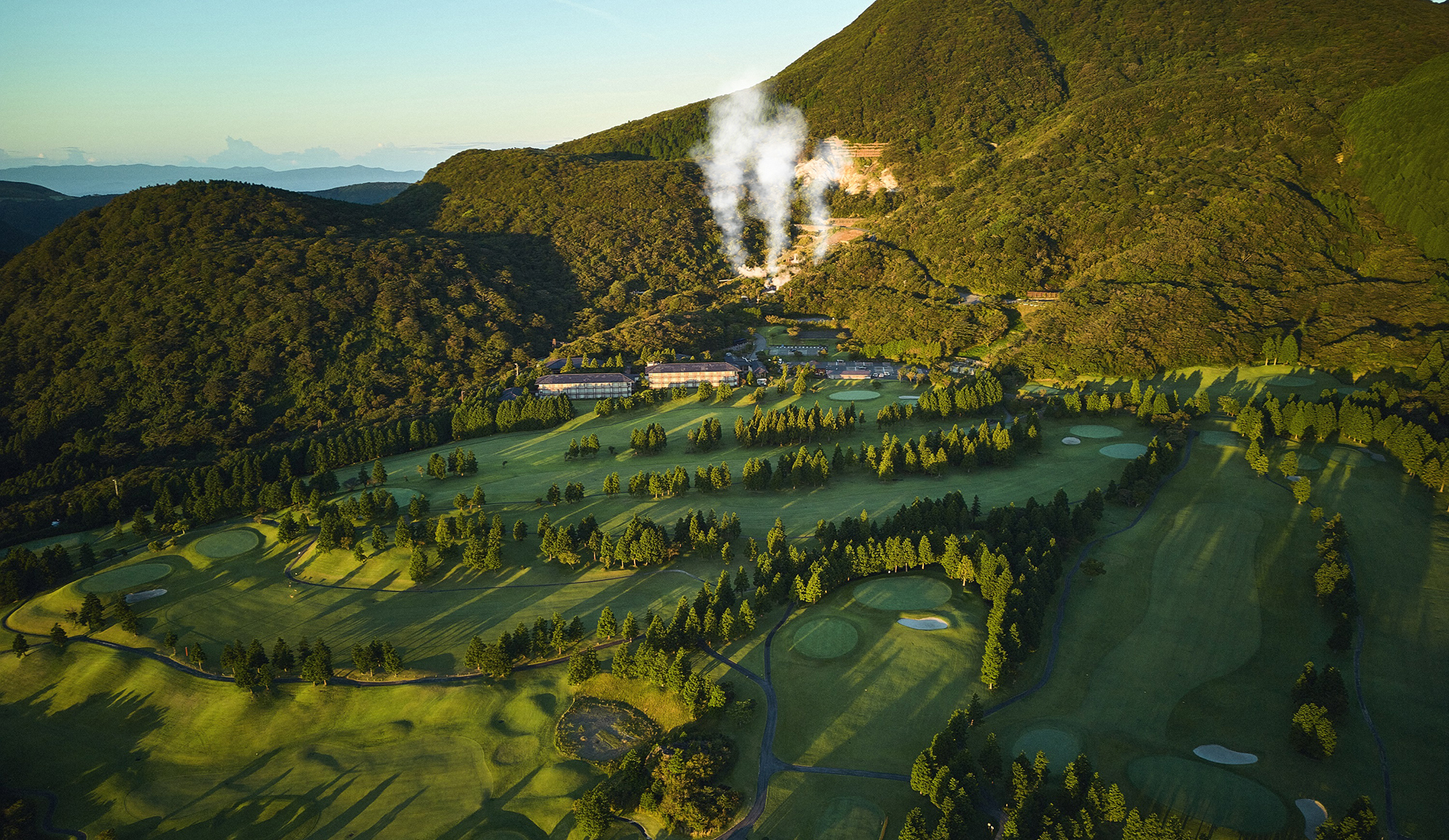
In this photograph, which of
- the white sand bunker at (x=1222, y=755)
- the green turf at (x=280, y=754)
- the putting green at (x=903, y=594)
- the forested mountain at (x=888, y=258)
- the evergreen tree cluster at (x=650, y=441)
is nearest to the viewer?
the green turf at (x=280, y=754)

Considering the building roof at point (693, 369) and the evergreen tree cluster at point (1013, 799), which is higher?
the building roof at point (693, 369)

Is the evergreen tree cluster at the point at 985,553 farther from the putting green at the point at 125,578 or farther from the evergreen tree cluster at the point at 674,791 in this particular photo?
the putting green at the point at 125,578

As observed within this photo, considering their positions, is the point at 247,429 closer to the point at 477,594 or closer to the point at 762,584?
the point at 477,594

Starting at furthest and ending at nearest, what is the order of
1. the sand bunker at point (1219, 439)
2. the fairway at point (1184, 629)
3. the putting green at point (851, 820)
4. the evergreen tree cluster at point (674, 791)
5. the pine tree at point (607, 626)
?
the sand bunker at point (1219, 439), the pine tree at point (607, 626), the fairway at point (1184, 629), the evergreen tree cluster at point (674, 791), the putting green at point (851, 820)

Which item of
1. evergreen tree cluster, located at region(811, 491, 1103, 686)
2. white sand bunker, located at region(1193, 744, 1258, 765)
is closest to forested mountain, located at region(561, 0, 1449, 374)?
evergreen tree cluster, located at region(811, 491, 1103, 686)

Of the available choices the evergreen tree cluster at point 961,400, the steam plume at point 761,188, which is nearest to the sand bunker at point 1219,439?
the evergreen tree cluster at point 961,400

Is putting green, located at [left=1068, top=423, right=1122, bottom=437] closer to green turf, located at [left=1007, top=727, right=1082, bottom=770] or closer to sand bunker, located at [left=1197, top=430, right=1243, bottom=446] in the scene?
sand bunker, located at [left=1197, top=430, right=1243, bottom=446]
